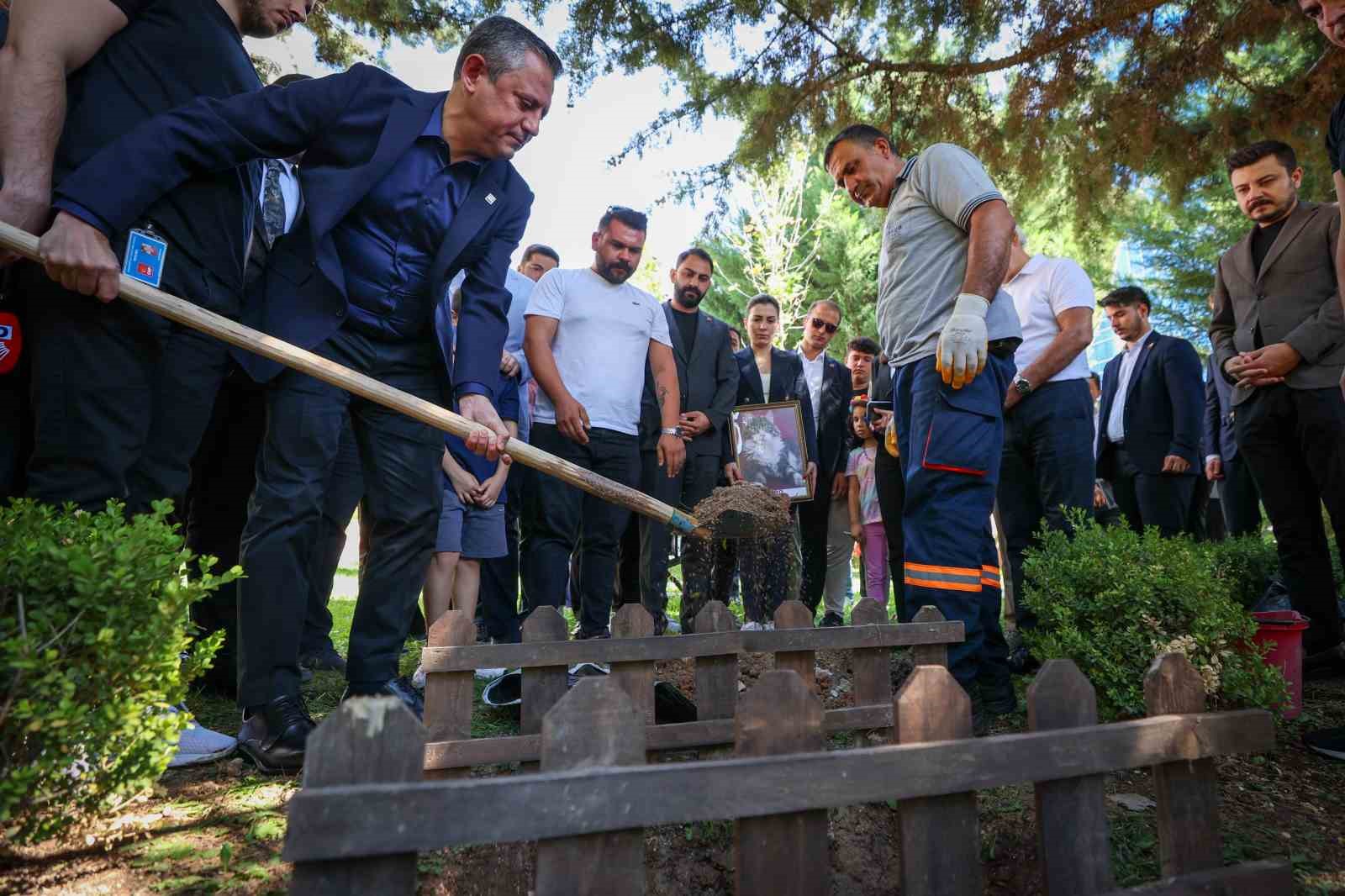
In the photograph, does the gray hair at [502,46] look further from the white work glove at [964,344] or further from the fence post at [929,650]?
the fence post at [929,650]

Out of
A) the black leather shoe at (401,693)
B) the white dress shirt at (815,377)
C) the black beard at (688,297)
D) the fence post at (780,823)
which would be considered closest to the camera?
the fence post at (780,823)

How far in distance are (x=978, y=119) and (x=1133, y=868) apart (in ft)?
16.5

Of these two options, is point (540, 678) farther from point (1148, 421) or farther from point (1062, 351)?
point (1148, 421)

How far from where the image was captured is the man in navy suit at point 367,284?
2.48m

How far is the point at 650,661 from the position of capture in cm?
276

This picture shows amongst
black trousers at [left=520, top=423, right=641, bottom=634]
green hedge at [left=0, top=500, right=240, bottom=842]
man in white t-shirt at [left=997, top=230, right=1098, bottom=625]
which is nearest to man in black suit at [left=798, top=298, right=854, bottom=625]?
man in white t-shirt at [left=997, top=230, right=1098, bottom=625]

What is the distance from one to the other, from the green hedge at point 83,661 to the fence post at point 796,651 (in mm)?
1779

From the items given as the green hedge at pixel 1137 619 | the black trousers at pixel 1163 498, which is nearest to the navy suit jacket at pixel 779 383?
the black trousers at pixel 1163 498

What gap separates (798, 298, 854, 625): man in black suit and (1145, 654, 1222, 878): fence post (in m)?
4.16

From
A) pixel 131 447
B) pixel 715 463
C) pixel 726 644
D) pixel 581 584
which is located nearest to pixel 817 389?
pixel 715 463

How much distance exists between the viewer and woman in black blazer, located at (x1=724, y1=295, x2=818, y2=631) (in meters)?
5.12

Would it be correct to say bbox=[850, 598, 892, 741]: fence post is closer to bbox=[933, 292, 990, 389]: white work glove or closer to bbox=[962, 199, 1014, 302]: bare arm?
bbox=[933, 292, 990, 389]: white work glove

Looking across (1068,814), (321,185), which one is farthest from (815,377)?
(1068,814)

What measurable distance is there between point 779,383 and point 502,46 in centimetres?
380
